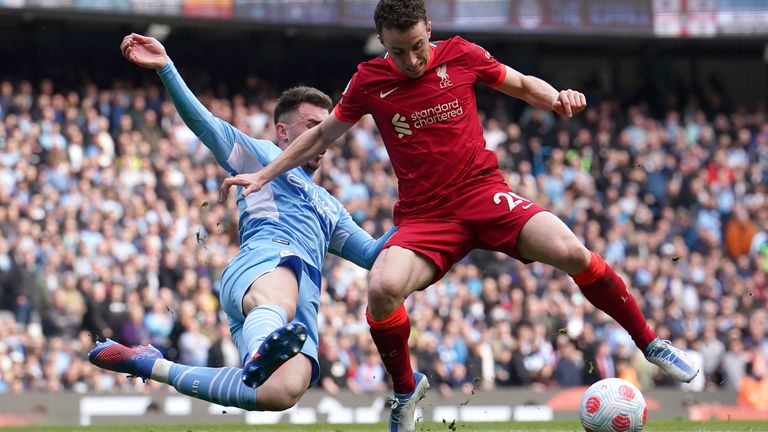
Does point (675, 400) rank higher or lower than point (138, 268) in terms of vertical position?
lower

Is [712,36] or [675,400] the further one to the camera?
[712,36]

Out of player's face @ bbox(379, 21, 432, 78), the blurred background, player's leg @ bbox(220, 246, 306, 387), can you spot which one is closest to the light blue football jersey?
player's leg @ bbox(220, 246, 306, 387)

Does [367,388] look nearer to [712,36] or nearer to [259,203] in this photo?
[259,203]

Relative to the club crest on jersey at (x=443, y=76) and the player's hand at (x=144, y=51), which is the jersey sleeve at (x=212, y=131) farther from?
the club crest on jersey at (x=443, y=76)

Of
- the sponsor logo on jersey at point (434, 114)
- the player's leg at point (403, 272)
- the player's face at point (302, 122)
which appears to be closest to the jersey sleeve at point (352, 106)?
the sponsor logo on jersey at point (434, 114)

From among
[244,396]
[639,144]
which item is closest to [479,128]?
[244,396]

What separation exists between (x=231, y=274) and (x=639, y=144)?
53.0ft

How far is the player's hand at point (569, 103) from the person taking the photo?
24.5ft

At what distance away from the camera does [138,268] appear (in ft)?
54.1

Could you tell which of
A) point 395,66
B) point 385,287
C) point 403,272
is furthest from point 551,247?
point 395,66

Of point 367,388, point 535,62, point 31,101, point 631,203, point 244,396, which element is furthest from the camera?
point 535,62

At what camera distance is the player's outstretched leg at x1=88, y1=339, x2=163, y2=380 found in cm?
778

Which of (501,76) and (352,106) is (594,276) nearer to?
(501,76)

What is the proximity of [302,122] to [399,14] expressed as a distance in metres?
1.31
